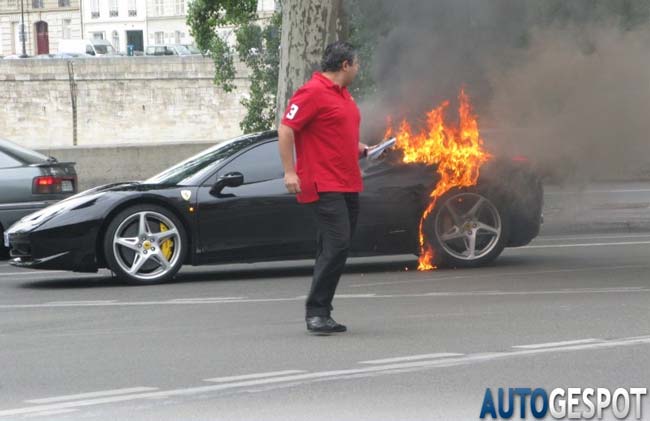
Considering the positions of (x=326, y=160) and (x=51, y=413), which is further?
(x=326, y=160)

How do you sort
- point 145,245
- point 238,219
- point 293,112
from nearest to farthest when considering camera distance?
point 293,112, point 145,245, point 238,219

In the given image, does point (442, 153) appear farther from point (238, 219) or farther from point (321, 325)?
point (321, 325)

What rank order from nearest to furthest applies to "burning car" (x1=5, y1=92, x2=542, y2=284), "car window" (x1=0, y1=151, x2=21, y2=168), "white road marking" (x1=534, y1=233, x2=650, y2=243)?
"burning car" (x1=5, y1=92, x2=542, y2=284) → "car window" (x1=0, y1=151, x2=21, y2=168) → "white road marking" (x1=534, y1=233, x2=650, y2=243)

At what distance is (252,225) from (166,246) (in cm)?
74

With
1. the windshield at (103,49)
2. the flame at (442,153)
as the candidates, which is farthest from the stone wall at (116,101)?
the flame at (442,153)

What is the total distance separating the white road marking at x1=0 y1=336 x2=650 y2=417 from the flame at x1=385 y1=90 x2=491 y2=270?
14.6 feet

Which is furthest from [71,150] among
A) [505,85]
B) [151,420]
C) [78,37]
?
[78,37]

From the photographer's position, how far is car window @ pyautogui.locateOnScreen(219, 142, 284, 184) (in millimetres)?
12977

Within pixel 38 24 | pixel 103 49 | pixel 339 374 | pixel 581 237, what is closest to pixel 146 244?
pixel 339 374

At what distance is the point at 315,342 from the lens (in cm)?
905

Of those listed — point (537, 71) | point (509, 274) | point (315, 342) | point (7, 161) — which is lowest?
point (509, 274)

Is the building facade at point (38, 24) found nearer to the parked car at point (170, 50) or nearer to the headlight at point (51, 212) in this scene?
the parked car at point (170, 50)

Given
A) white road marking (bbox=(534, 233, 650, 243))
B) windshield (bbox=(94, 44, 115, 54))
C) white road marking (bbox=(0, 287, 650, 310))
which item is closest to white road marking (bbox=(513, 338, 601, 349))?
white road marking (bbox=(0, 287, 650, 310))

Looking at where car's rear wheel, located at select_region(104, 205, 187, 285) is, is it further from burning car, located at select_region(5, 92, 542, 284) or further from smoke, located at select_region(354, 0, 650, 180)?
smoke, located at select_region(354, 0, 650, 180)
